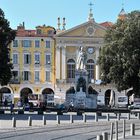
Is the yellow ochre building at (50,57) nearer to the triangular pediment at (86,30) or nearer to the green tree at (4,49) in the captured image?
the triangular pediment at (86,30)

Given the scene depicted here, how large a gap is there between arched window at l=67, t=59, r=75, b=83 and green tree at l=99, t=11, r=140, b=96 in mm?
49674

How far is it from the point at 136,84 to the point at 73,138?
2530 cm

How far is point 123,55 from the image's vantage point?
1880 inches

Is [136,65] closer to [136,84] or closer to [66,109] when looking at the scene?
[136,84]

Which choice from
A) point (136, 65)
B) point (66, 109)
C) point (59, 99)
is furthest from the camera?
point (59, 99)

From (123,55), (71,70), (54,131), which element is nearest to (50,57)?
(71,70)

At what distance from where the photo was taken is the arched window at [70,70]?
100581 mm

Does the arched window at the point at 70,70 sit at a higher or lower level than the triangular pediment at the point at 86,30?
lower

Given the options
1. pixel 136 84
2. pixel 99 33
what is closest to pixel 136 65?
pixel 136 84

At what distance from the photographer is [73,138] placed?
24.6 m

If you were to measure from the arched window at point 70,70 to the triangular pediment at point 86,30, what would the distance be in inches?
201

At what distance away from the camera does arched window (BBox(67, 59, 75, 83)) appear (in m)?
101

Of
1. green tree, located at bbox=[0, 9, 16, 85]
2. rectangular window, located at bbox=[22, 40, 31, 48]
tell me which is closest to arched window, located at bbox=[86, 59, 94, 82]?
rectangular window, located at bbox=[22, 40, 31, 48]

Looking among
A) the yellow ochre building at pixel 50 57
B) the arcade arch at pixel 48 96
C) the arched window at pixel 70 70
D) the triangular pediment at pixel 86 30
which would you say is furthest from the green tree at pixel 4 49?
the triangular pediment at pixel 86 30
